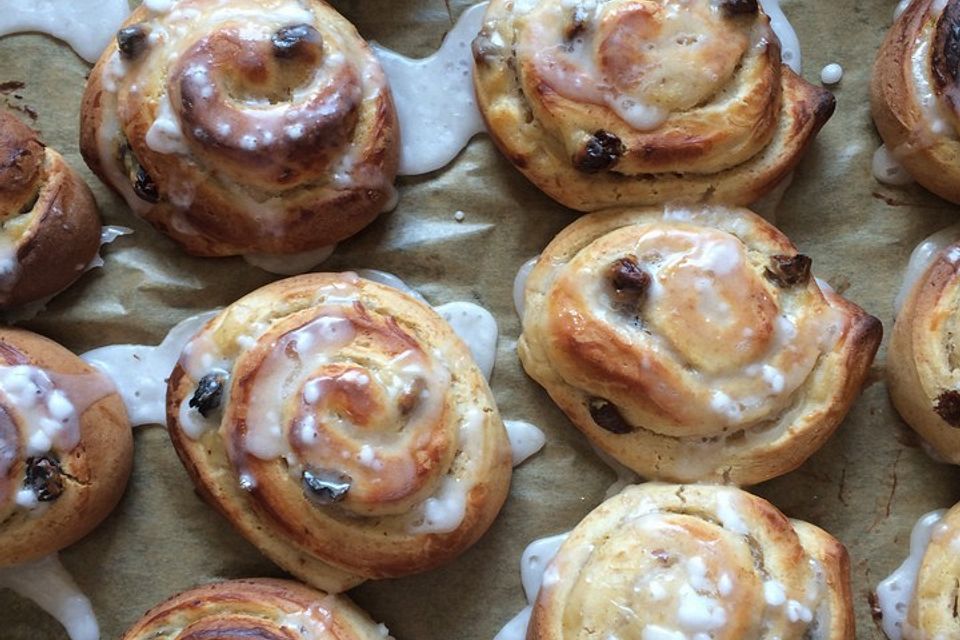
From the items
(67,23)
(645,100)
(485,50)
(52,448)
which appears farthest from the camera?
(67,23)

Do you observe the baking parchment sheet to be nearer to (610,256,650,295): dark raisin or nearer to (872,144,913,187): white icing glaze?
(872,144,913,187): white icing glaze

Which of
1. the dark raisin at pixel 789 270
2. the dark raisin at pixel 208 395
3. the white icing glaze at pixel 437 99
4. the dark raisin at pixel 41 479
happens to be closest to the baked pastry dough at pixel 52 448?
the dark raisin at pixel 41 479

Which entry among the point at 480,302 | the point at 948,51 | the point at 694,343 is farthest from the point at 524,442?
the point at 948,51

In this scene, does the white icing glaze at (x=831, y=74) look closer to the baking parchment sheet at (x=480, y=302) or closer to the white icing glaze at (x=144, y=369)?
the baking parchment sheet at (x=480, y=302)

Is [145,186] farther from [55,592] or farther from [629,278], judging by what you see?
[629,278]

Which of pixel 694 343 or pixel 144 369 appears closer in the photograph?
pixel 694 343

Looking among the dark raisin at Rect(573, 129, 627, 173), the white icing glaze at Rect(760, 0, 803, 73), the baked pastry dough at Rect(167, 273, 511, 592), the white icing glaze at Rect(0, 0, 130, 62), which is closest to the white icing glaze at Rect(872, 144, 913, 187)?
the white icing glaze at Rect(760, 0, 803, 73)
